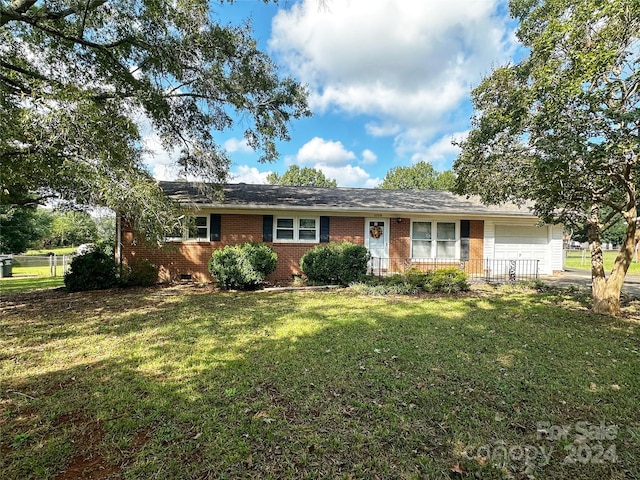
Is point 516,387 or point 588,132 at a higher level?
point 588,132

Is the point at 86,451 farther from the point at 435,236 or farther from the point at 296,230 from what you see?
the point at 435,236

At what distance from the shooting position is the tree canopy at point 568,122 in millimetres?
5246

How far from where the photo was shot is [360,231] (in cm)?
1245

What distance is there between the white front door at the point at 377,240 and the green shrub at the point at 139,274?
7.80 m

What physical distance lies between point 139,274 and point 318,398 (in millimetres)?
9236

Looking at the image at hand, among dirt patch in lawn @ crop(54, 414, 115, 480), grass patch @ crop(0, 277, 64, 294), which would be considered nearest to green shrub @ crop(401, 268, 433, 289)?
dirt patch in lawn @ crop(54, 414, 115, 480)

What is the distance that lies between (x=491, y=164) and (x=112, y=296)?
1040 cm

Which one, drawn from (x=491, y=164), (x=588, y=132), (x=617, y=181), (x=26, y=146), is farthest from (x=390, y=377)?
(x=26, y=146)

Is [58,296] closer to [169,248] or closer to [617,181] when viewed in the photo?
[169,248]

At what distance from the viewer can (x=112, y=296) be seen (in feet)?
28.4

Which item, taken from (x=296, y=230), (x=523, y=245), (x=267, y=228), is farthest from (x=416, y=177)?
(x=267, y=228)

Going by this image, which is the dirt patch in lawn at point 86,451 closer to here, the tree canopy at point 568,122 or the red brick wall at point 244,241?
the tree canopy at point 568,122

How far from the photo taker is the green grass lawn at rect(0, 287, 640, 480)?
7.87 feet

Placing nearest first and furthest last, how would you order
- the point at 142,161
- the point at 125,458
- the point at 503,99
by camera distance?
1. the point at 125,458
2. the point at 503,99
3. the point at 142,161
